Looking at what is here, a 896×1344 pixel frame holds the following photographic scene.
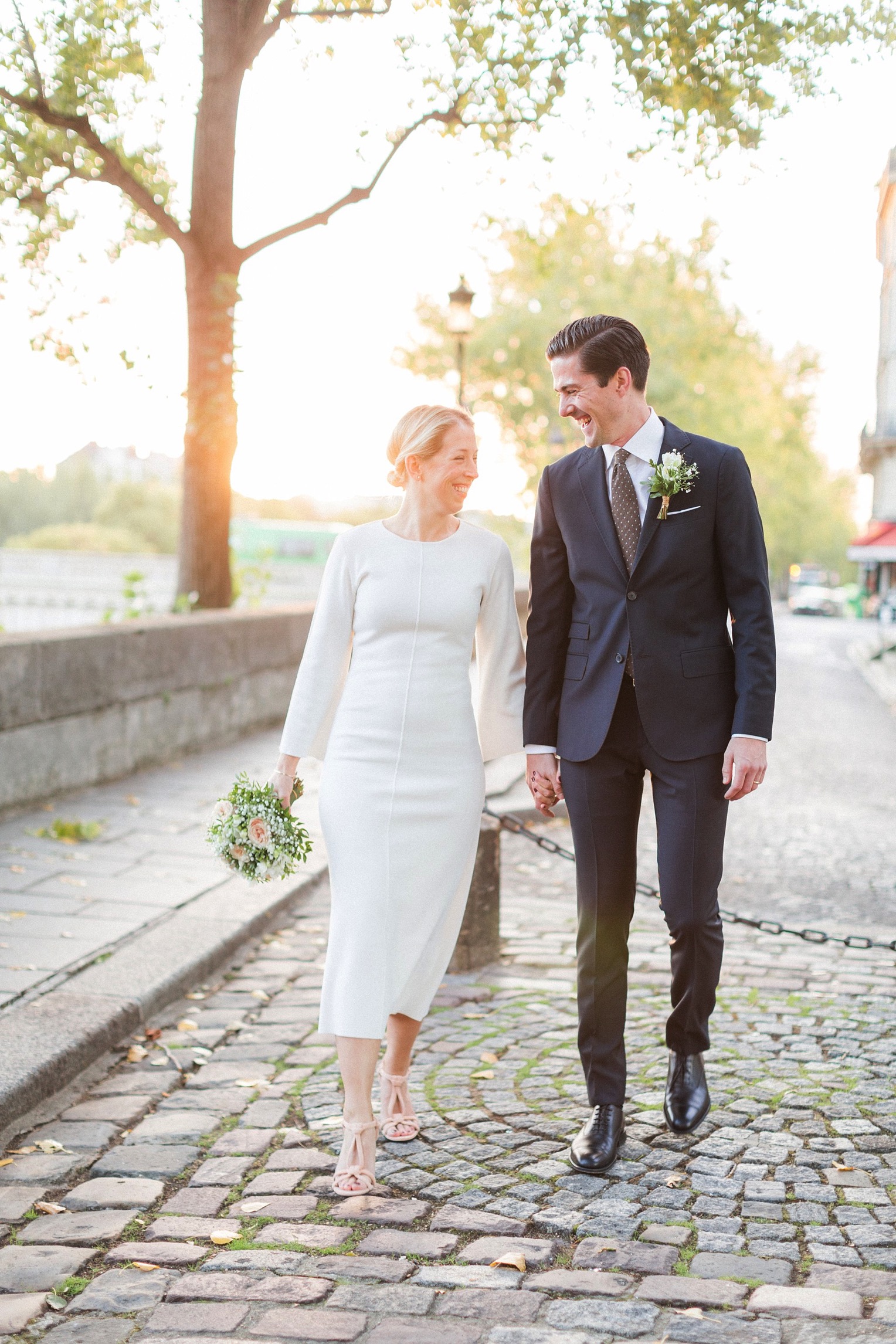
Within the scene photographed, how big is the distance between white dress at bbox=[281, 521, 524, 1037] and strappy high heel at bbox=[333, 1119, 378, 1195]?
9.2 inches

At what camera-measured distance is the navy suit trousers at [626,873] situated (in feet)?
12.4

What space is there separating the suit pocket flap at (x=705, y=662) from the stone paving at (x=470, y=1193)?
1305 mm

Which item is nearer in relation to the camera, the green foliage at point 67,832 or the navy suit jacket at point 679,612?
the navy suit jacket at point 679,612

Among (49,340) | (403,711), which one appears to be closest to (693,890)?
(403,711)

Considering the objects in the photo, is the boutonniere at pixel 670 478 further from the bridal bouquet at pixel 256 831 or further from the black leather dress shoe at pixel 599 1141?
the black leather dress shoe at pixel 599 1141

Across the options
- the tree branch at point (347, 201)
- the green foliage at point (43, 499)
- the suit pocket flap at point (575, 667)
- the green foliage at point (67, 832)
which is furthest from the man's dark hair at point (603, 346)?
the green foliage at point (43, 499)

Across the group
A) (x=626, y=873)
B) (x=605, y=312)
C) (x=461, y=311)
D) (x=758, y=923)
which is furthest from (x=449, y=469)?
(x=605, y=312)

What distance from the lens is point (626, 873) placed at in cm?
390

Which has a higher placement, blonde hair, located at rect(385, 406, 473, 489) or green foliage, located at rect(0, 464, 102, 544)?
green foliage, located at rect(0, 464, 102, 544)

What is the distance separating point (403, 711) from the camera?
144 inches

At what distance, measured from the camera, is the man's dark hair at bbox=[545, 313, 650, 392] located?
366 cm

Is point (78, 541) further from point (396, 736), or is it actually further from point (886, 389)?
point (396, 736)

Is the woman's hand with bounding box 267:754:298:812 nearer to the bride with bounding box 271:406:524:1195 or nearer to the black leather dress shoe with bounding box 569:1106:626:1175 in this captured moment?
the bride with bounding box 271:406:524:1195

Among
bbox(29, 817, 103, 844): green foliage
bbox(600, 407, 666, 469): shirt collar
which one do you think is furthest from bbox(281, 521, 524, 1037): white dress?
bbox(29, 817, 103, 844): green foliage
